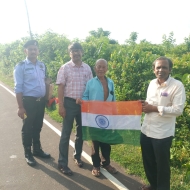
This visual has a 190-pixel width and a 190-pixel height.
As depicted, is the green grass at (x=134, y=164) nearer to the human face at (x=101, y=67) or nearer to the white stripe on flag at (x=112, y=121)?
the white stripe on flag at (x=112, y=121)

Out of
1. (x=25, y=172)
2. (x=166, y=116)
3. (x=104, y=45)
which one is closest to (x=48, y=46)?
(x=104, y=45)

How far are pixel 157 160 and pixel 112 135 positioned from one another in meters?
0.92

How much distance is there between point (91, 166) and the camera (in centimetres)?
438

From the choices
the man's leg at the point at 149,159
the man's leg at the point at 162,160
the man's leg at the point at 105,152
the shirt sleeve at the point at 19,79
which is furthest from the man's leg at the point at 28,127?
the man's leg at the point at 162,160

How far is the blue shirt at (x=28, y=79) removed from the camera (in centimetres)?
427

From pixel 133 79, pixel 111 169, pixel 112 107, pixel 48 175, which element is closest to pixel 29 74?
pixel 112 107

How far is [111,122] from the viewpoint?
3797 mm

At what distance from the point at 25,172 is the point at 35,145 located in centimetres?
76

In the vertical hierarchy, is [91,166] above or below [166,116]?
below

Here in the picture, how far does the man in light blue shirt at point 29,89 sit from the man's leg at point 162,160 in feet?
7.77

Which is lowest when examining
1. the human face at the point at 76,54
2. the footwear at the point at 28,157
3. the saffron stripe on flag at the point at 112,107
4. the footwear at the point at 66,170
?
the footwear at the point at 66,170

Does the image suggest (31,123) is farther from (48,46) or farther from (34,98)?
(48,46)

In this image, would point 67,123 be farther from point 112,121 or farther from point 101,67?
point 101,67

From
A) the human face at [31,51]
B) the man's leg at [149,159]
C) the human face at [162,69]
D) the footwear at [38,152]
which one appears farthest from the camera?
the footwear at [38,152]
